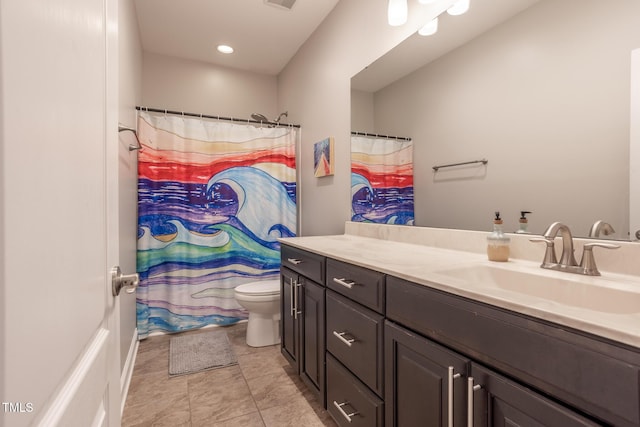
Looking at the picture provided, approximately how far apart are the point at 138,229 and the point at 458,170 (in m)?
2.30

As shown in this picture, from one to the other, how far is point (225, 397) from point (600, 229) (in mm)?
1876

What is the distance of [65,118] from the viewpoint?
1.50ft

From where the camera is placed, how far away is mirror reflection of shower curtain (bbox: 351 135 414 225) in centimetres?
188

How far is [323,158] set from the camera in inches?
100

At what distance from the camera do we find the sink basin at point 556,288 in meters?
0.82

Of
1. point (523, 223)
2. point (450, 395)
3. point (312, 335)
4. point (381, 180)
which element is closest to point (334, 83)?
point (381, 180)

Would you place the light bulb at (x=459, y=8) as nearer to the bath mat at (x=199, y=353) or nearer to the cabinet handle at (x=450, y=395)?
the cabinet handle at (x=450, y=395)

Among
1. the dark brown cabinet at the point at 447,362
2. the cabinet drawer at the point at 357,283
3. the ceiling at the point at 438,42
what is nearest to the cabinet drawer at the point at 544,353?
the dark brown cabinet at the point at 447,362

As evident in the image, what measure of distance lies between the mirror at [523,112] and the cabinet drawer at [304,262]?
2.15 feet

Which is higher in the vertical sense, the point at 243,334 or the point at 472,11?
the point at 472,11

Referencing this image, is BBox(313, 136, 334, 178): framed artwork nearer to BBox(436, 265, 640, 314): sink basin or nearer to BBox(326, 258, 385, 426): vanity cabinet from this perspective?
BBox(326, 258, 385, 426): vanity cabinet

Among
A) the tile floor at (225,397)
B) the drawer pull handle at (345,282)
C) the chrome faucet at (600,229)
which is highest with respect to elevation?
the chrome faucet at (600,229)

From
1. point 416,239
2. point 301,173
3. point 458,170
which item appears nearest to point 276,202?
point 301,173

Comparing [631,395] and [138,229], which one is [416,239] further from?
[138,229]
